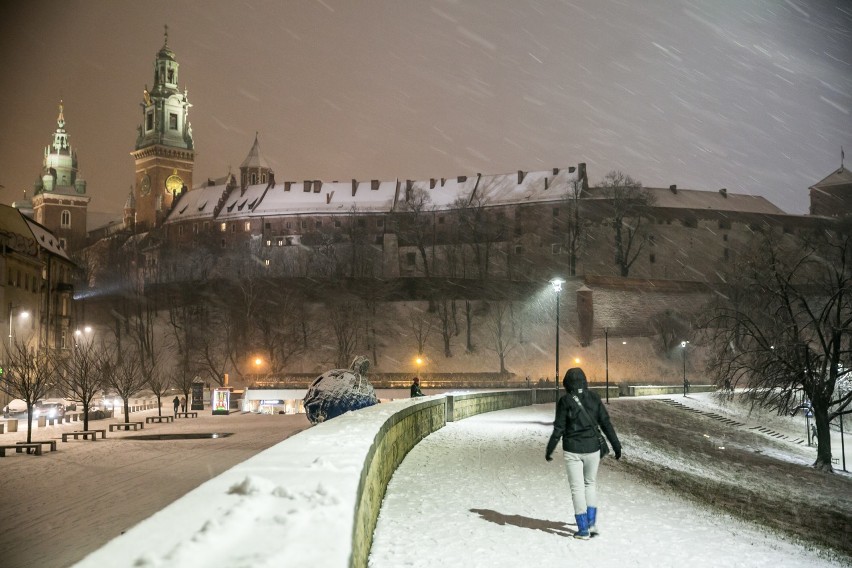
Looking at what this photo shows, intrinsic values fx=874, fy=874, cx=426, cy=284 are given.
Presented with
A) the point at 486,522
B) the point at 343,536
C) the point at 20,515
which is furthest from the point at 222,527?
the point at 20,515

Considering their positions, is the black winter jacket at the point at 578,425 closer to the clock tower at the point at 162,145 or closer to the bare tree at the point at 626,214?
the bare tree at the point at 626,214

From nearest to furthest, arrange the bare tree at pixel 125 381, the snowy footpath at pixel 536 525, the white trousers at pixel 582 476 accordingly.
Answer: the snowy footpath at pixel 536 525 < the white trousers at pixel 582 476 < the bare tree at pixel 125 381

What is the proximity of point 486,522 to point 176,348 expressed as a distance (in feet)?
274

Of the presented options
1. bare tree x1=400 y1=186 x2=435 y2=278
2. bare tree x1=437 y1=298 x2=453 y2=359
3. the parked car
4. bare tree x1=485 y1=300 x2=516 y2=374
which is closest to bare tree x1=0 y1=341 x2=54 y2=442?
the parked car

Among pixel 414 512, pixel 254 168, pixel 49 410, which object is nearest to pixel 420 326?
pixel 49 410

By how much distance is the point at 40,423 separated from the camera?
4197 centimetres

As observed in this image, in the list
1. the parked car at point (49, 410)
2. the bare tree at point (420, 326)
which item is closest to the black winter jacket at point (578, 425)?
the parked car at point (49, 410)

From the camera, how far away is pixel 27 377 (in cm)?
3991

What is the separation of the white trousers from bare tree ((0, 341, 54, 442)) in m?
26.1

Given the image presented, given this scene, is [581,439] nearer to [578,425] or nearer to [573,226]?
[578,425]

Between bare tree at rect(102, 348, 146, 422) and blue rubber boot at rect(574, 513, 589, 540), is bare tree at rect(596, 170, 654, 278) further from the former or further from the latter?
blue rubber boot at rect(574, 513, 589, 540)

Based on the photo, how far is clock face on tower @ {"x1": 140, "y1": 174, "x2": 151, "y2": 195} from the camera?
136 meters

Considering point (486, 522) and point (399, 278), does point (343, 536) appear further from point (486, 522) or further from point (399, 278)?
point (399, 278)

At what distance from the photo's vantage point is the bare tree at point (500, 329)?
275ft
